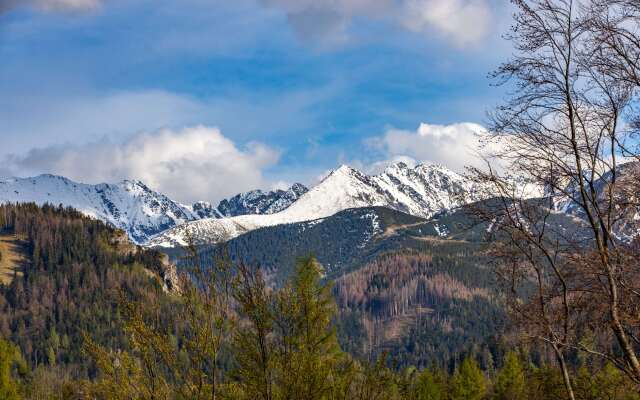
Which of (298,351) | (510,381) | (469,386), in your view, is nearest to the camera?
(298,351)

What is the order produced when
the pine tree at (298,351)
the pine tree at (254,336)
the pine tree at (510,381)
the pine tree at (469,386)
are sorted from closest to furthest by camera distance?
the pine tree at (254,336) < the pine tree at (298,351) < the pine tree at (510,381) < the pine tree at (469,386)

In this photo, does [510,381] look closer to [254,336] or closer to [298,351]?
[298,351]

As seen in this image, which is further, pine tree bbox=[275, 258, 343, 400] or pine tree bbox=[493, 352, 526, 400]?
pine tree bbox=[493, 352, 526, 400]

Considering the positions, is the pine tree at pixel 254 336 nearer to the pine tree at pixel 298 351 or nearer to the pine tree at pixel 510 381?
the pine tree at pixel 298 351

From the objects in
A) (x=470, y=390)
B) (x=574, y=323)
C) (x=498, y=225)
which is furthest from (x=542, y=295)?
(x=470, y=390)

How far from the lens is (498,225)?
1388 centimetres

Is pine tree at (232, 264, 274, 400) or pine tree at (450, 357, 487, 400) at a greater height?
pine tree at (232, 264, 274, 400)

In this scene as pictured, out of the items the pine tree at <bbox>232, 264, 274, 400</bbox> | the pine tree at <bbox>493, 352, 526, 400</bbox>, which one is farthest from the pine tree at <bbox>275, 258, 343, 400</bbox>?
the pine tree at <bbox>493, 352, 526, 400</bbox>

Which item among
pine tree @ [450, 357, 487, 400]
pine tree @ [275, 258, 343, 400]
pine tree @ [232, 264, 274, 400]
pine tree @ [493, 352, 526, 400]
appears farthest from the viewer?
pine tree @ [450, 357, 487, 400]

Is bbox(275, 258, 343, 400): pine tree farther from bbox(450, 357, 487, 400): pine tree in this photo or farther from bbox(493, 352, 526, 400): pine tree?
bbox(493, 352, 526, 400): pine tree

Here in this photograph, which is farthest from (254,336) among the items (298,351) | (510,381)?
(510,381)

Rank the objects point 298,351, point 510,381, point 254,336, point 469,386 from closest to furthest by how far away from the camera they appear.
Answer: point 254,336, point 298,351, point 469,386, point 510,381

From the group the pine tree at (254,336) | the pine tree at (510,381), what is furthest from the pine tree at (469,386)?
the pine tree at (254,336)

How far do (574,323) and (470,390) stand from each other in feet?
181
